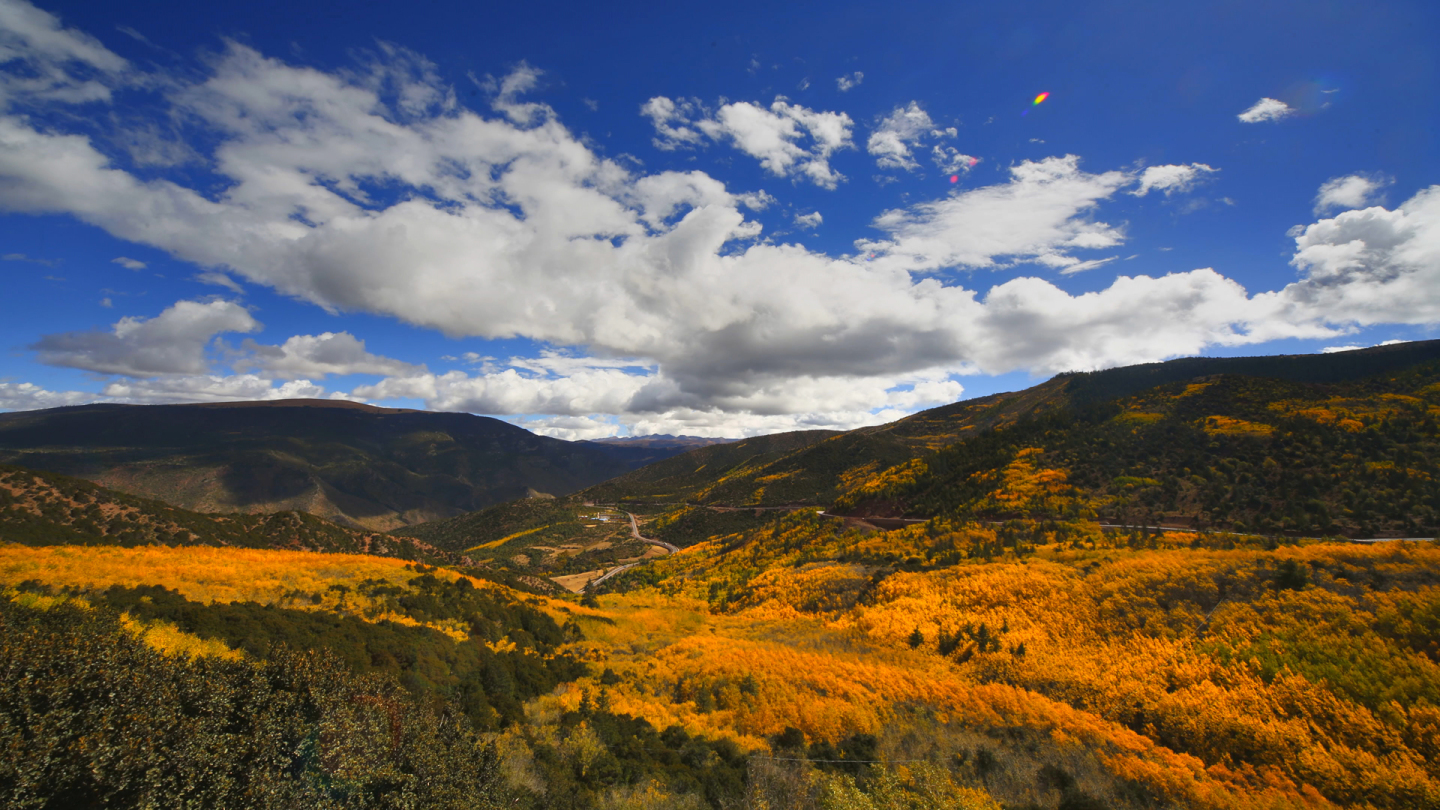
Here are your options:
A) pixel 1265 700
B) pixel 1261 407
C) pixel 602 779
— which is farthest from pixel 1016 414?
pixel 602 779

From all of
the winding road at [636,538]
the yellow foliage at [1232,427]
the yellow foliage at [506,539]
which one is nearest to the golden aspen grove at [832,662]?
the yellow foliage at [1232,427]

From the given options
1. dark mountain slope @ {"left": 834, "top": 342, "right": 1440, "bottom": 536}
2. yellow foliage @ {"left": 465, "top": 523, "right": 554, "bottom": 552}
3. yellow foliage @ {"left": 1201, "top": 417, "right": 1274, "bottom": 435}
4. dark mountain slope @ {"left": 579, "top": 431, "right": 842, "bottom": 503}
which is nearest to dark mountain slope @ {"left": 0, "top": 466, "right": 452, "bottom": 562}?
dark mountain slope @ {"left": 834, "top": 342, "right": 1440, "bottom": 536}

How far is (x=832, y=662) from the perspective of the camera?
17812 millimetres

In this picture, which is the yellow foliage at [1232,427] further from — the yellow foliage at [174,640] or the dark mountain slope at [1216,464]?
the yellow foliage at [174,640]

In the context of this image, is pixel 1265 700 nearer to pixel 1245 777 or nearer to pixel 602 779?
pixel 1245 777

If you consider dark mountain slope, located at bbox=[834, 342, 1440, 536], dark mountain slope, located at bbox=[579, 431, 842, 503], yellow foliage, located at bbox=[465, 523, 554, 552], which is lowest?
yellow foliage, located at bbox=[465, 523, 554, 552]

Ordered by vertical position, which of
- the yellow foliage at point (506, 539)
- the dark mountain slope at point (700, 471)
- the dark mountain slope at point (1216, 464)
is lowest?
the yellow foliage at point (506, 539)

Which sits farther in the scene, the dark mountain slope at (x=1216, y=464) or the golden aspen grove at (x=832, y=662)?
the dark mountain slope at (x=1216, y=464)

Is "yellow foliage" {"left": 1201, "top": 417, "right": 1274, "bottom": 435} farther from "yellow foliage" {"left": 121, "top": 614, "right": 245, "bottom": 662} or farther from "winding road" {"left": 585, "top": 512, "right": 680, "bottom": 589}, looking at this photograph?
"yellow foliage" {"left": 121, "top": 614, "right": 245, "bottom": 662}

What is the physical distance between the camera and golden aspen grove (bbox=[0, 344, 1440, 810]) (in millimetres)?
7259

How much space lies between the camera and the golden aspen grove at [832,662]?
7259 millimetres

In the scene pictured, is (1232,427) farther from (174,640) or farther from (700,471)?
(700,471)

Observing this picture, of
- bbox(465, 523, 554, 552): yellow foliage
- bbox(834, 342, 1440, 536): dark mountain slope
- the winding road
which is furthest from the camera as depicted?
bbox(465, 523, 554, 552): yellow foliage

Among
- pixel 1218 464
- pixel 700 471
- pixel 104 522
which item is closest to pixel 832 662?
pixel 1218 464
